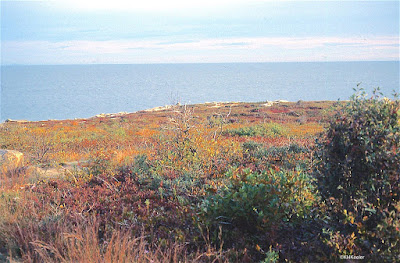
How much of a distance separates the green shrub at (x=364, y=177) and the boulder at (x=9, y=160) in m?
7.41

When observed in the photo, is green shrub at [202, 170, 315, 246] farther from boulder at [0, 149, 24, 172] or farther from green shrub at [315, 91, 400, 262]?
boulder at [0, 149, 24, 172]

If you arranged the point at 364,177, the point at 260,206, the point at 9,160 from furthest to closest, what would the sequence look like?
the point at 9,160
the point at 260,206
the point at 364,177

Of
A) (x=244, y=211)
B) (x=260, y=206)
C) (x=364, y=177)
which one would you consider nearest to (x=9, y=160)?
(x=244, y=211)

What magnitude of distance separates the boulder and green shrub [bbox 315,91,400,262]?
7409 millimetres

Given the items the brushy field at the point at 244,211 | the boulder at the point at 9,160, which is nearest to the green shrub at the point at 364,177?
the brushy field at the point at 244,211

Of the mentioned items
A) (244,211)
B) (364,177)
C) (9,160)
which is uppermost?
(364,177)

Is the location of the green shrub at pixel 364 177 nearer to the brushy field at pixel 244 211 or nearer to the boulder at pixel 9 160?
the brushy field at pixel 244 211

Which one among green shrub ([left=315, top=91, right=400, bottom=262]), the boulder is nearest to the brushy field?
green shrub ([left=315, top=91, right=400, bottom=262])

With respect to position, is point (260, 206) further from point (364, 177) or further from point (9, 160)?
point (9, 160)

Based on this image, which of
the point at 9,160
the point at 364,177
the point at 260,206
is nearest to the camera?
the point at 364,177

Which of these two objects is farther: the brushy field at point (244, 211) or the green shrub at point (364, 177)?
the brushy field at point (244, 211)

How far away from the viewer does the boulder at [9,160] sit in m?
8.39

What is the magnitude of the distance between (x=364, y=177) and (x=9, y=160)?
29.6 feet

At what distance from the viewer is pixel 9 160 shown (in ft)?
30.2
